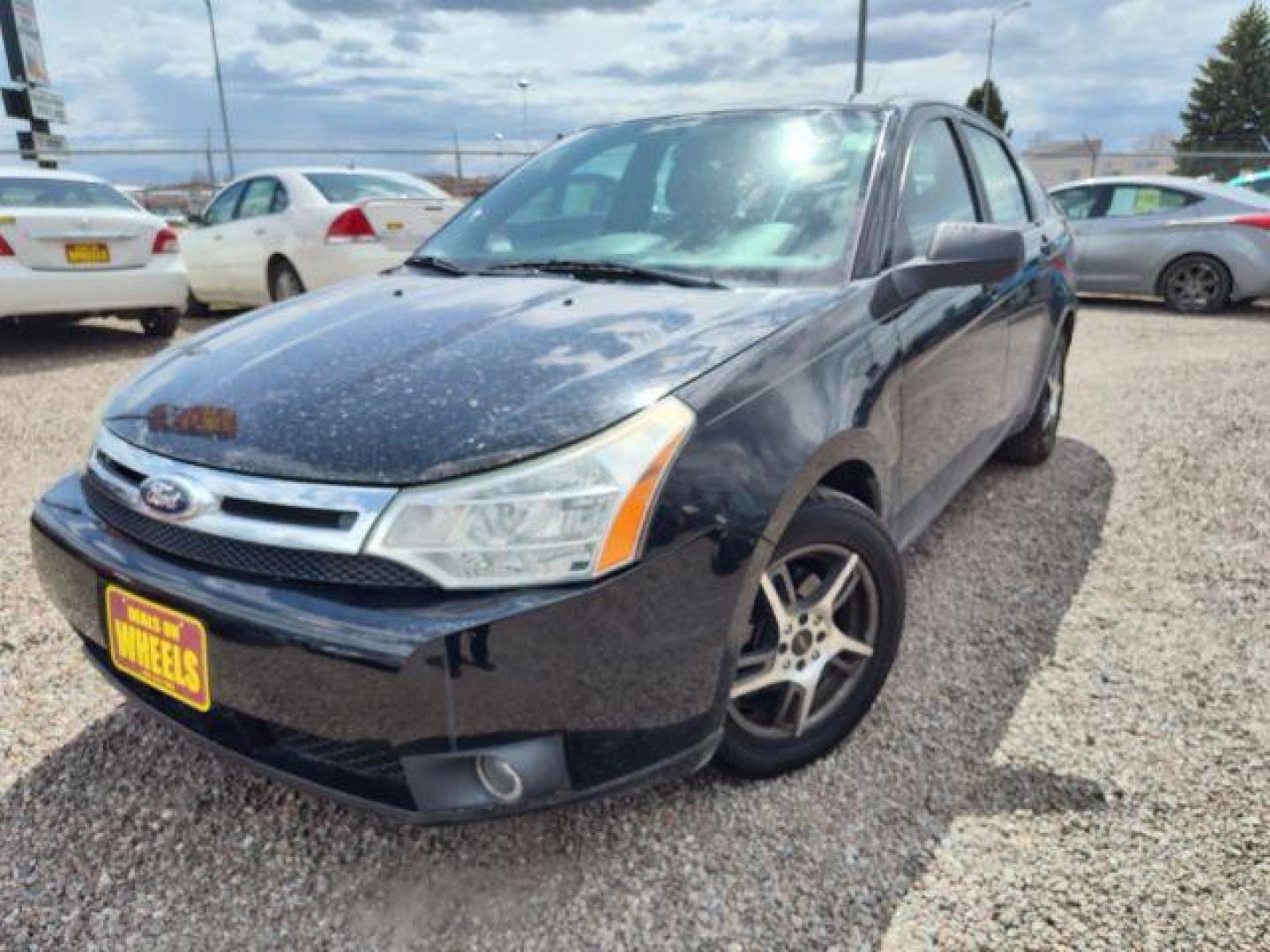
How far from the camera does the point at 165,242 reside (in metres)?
7.16

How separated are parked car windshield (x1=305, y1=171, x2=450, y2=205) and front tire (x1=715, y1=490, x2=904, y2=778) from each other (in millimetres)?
6377

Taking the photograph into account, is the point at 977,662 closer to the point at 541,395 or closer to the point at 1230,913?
the point at 1230,913

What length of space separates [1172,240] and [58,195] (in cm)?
984

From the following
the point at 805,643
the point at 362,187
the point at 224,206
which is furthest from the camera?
the point at 224,206

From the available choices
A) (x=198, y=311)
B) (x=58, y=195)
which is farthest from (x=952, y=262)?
(x=198, y=311)

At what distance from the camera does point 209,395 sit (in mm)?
1909

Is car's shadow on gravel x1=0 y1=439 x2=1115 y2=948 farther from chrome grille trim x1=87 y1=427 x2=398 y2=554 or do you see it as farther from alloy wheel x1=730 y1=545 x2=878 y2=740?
chrome grille trim x1=87 y1=427 x2=398 y2=554

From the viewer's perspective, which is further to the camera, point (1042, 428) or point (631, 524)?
point (1042, 428)

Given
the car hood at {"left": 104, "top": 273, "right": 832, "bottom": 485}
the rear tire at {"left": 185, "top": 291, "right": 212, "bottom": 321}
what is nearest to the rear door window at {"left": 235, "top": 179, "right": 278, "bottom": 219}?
the rear tire at {"left": 185, "top": 291, "right": 212, "bottom": 321}

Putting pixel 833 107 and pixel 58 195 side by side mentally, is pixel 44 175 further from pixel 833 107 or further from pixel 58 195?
pixel 833 107

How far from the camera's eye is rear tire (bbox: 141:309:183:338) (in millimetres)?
7656

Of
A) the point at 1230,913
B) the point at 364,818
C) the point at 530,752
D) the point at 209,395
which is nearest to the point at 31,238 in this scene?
the point at 209,395

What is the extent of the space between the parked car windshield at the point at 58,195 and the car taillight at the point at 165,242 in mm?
371

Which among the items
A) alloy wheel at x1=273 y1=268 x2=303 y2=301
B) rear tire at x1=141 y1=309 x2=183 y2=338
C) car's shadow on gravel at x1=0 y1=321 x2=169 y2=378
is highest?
alloy wheel at x1=273 y1=268 x2=303 y2=301
